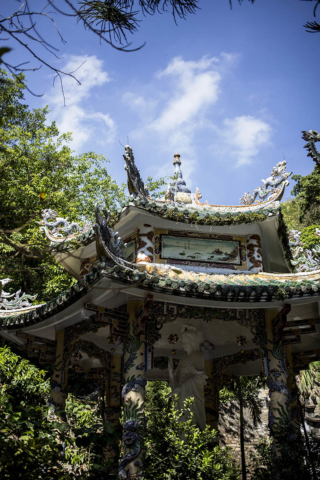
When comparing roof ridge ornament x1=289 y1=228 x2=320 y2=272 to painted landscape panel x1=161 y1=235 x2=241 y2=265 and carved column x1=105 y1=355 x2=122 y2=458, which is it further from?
carved column x1=105 y1=355 x2=122 y2=458

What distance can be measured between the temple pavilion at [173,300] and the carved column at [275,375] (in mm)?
20

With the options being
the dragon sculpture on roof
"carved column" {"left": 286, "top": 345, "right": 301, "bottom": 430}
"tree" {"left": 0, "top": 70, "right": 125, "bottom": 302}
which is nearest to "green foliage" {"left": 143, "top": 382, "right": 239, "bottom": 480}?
"carved column" {"left": 286, "top": 345, "right": 301, "bottom": 430}

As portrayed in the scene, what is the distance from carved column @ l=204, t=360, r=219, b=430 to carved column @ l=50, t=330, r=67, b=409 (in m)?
3.92

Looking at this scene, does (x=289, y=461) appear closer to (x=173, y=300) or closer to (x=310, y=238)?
(x=173, y=300)

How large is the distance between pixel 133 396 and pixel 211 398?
4288mm

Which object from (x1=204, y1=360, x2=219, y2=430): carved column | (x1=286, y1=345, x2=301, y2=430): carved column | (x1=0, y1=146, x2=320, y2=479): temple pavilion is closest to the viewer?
(x1=0, y1=146, x2=320, y2=479): temple pavilion

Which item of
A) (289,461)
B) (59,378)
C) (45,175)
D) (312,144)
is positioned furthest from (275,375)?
(45,175)

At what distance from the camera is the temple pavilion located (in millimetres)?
8148

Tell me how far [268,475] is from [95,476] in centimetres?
434

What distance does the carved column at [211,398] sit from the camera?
11453 mm

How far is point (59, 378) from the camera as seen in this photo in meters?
10.1

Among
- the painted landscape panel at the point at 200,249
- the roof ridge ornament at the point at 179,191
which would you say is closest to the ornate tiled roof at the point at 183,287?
the painted landscape panel at the point at 200,249

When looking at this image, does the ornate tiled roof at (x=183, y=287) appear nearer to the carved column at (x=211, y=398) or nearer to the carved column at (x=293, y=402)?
the carved column at (x=293, y=402)

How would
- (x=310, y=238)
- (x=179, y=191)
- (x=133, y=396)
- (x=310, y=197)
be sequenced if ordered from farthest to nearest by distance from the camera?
(x=310, y=197) → (x=310, y=238) → (x=179, y=191) → (x=133, y=396)
